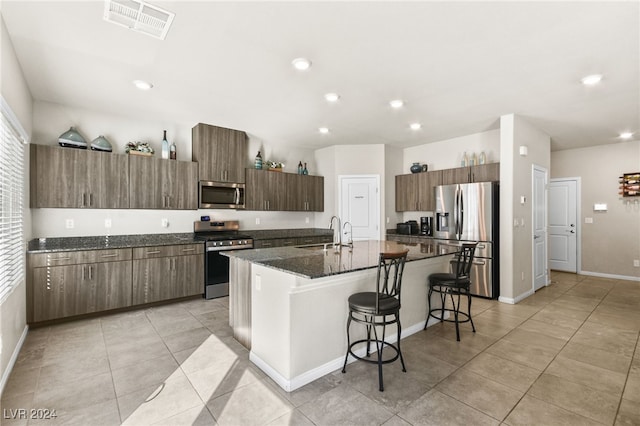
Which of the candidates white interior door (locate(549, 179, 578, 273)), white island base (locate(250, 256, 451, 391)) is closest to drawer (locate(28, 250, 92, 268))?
white island base (locate(250, 256, 451, 391))

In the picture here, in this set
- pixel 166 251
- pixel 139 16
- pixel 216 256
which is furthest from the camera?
pixel 216 256

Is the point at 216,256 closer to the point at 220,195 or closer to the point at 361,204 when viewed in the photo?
the point at 220,195

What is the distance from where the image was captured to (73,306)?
11.7ft

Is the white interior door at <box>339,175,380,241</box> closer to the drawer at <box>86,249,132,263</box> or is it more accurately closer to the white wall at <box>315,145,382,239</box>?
the white wall at <box>315,145,382,239</box>

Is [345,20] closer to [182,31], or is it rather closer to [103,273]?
[182,31]

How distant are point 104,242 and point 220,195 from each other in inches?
67.4

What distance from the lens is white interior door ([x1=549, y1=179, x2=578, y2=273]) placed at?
653cm

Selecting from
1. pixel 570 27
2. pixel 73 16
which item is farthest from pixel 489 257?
pixel 73 16

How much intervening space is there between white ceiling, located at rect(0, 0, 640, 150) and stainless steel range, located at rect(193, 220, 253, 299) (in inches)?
71.7

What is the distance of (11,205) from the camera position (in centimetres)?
265

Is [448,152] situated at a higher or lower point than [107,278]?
higher

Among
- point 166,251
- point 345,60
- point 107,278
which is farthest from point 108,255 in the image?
point 345,60

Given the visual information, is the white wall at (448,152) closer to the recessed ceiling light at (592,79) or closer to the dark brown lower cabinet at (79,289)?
the recessed ceiling light at (592,79)

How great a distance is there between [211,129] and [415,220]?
423 cm
